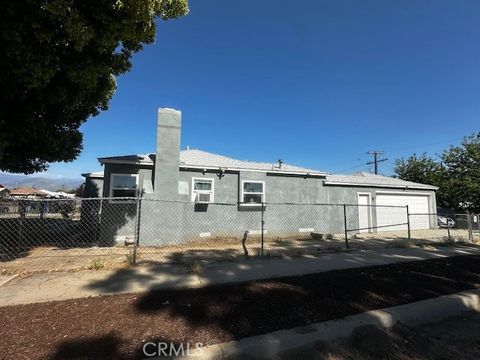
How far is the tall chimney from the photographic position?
12383mm

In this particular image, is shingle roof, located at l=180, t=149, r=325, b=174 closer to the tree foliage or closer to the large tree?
the large tree

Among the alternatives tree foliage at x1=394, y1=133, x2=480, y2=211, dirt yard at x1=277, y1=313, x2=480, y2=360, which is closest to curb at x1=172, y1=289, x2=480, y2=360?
dirt yard at x1=277, y1=313, x2=480, y2=360

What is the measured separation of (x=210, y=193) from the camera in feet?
46.6

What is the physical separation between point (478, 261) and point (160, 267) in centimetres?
864

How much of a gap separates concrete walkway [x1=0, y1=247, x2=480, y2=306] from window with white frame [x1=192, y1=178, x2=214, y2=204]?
599 cm

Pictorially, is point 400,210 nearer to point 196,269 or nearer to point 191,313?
point 196,269

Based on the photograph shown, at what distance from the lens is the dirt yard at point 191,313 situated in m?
3.78

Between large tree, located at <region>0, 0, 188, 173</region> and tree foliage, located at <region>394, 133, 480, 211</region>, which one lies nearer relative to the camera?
large tree, located at <region>0, 0, 188, 173</region>

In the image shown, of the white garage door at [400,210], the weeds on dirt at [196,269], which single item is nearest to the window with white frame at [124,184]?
the weeds on dirt at [196,269]

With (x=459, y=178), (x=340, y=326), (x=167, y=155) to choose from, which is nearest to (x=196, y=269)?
(x=340, y=326)

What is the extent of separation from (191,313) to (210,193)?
9.67 meters

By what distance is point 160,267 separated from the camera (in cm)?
768

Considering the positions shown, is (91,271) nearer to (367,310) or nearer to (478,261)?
(367,310)

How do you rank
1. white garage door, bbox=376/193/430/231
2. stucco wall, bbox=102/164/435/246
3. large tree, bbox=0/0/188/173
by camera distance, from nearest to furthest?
1. large tree, bbox=0/0/188/173
2. stucco wall, bbox=102/164/435/246
3. white garage door, bbox=376/193/430/231
